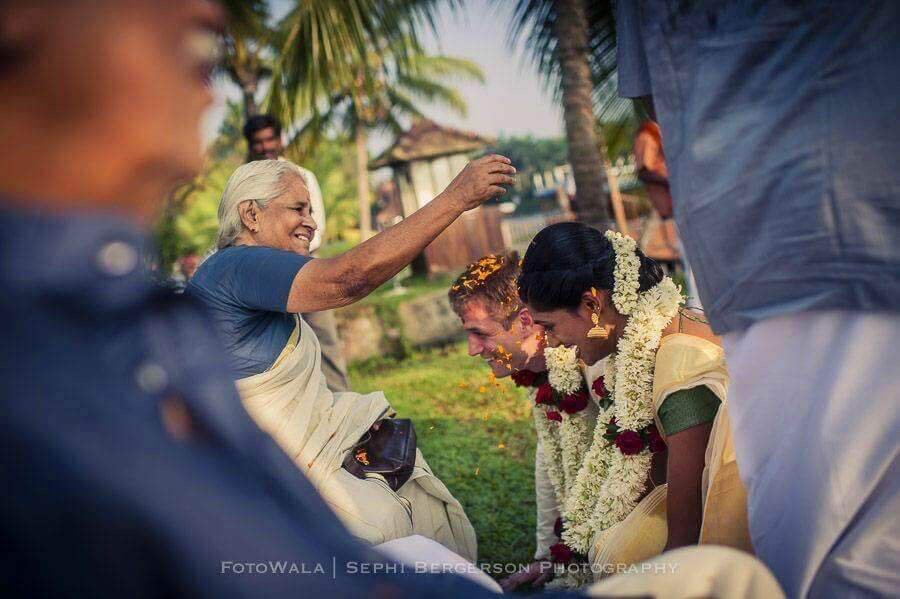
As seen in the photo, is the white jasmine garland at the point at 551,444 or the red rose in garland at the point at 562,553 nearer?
the red rose in garland at the point at 562,553

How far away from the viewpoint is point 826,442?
5.27 ft

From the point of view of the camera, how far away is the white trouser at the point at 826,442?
157cm

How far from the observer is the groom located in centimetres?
347

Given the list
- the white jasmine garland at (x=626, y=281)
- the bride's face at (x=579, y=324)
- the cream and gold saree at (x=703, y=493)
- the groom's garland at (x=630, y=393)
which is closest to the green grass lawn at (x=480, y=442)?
the groom's garland at (x=630, y=393)

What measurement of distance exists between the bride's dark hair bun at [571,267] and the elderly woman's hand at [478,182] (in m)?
0.40

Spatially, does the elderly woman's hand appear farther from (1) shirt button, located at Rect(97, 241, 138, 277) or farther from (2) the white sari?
(1) shirt button, located at Rect(97, 241, 138, 277)

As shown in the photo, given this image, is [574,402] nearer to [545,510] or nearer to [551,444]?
[551,444]

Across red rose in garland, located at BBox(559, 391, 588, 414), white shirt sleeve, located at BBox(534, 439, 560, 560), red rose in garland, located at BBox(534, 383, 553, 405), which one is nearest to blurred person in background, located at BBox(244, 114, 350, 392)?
white shirt sleeve, located at BBox(534, 439, 560, 560)

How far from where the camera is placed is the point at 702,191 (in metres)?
1.65

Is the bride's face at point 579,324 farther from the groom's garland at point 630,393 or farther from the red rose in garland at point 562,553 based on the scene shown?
the red rose in garland at point 562,553

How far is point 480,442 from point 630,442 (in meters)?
3.14

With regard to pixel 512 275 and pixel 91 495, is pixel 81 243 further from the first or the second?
pixel 512 275

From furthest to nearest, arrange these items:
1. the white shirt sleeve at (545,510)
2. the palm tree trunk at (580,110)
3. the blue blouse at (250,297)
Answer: the palm tree trunk at (580,110) → the white shirt sleeve at (545,510) → the blue blouse at (250,297)

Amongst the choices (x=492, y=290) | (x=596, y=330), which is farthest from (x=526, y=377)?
(x=596, y=330)
